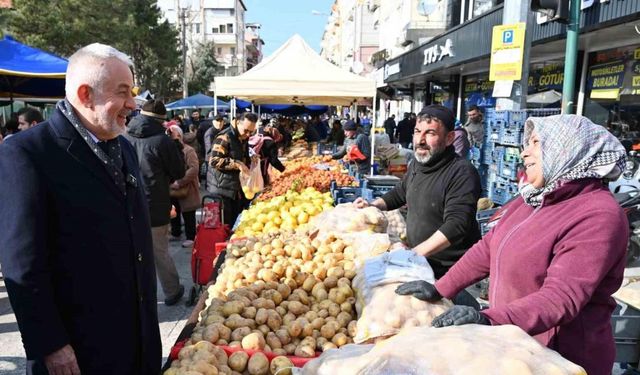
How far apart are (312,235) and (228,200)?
2.98 metres

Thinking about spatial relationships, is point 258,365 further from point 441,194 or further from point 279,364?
point 441,194

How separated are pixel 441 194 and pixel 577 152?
4.62 feet

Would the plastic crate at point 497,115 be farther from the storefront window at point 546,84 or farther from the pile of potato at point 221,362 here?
the pile of potato at point 221,362

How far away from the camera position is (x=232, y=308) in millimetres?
2510

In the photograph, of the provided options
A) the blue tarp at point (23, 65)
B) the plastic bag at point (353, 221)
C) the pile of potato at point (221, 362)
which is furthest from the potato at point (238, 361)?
the blue tarp at point (23, 65)

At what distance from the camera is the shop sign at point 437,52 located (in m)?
13.6

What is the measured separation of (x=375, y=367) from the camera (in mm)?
1356

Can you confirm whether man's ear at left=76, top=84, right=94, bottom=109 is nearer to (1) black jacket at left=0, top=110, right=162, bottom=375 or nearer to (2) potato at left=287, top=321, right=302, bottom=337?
(1) black jacket at left=0, top=110, right=162, bottom=375

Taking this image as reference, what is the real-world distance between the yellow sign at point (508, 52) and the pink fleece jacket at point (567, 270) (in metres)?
5.20

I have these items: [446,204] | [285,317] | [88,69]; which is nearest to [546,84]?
[446,204]

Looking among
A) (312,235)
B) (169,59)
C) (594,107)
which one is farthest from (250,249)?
(169,59)

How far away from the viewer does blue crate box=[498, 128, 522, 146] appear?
703cm

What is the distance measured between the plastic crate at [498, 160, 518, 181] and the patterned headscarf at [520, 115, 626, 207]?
584cm

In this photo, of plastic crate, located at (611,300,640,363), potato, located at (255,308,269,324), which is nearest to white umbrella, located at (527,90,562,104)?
plastic crate, located at (611,300,640,363)
